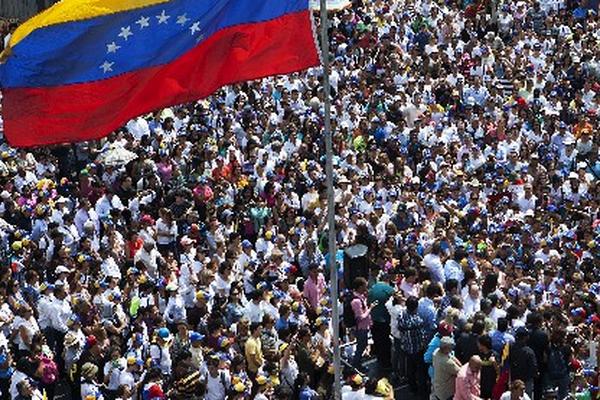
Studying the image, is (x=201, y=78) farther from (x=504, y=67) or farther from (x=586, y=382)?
(x=504, y=67)

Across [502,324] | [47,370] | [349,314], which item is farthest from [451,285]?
[47,370]

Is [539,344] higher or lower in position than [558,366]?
higher

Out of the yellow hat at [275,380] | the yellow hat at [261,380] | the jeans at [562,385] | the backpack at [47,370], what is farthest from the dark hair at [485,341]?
the backpack at [47,370]

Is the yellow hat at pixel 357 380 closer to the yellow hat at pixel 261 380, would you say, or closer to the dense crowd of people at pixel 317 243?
the dense crowd of people at pixel 317 243

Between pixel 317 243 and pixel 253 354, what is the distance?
4500 mm

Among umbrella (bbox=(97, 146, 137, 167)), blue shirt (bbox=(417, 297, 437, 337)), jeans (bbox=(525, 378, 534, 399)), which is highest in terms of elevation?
umbrella (bbox=(97, 146, 137, 167))

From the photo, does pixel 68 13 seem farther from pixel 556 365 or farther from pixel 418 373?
pixel 556 365

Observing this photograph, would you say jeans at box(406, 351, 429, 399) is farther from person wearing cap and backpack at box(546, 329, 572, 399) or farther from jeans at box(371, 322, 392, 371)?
person wearing cap and backpack at box(546, 329, 572, 399)

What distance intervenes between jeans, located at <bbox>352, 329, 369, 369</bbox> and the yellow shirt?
1894 millimetres

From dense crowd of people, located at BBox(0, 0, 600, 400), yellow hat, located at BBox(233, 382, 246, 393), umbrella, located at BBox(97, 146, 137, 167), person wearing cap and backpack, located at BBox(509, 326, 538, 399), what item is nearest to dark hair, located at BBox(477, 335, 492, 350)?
dense crowd of people, located at BBox(0, 0, 600, 400)

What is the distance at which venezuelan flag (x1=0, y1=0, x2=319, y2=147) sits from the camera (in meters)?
11.6

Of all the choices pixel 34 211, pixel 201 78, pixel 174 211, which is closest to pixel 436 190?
pixel 174 211

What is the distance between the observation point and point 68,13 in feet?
38.0

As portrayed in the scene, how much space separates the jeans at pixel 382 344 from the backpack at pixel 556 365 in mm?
2593
